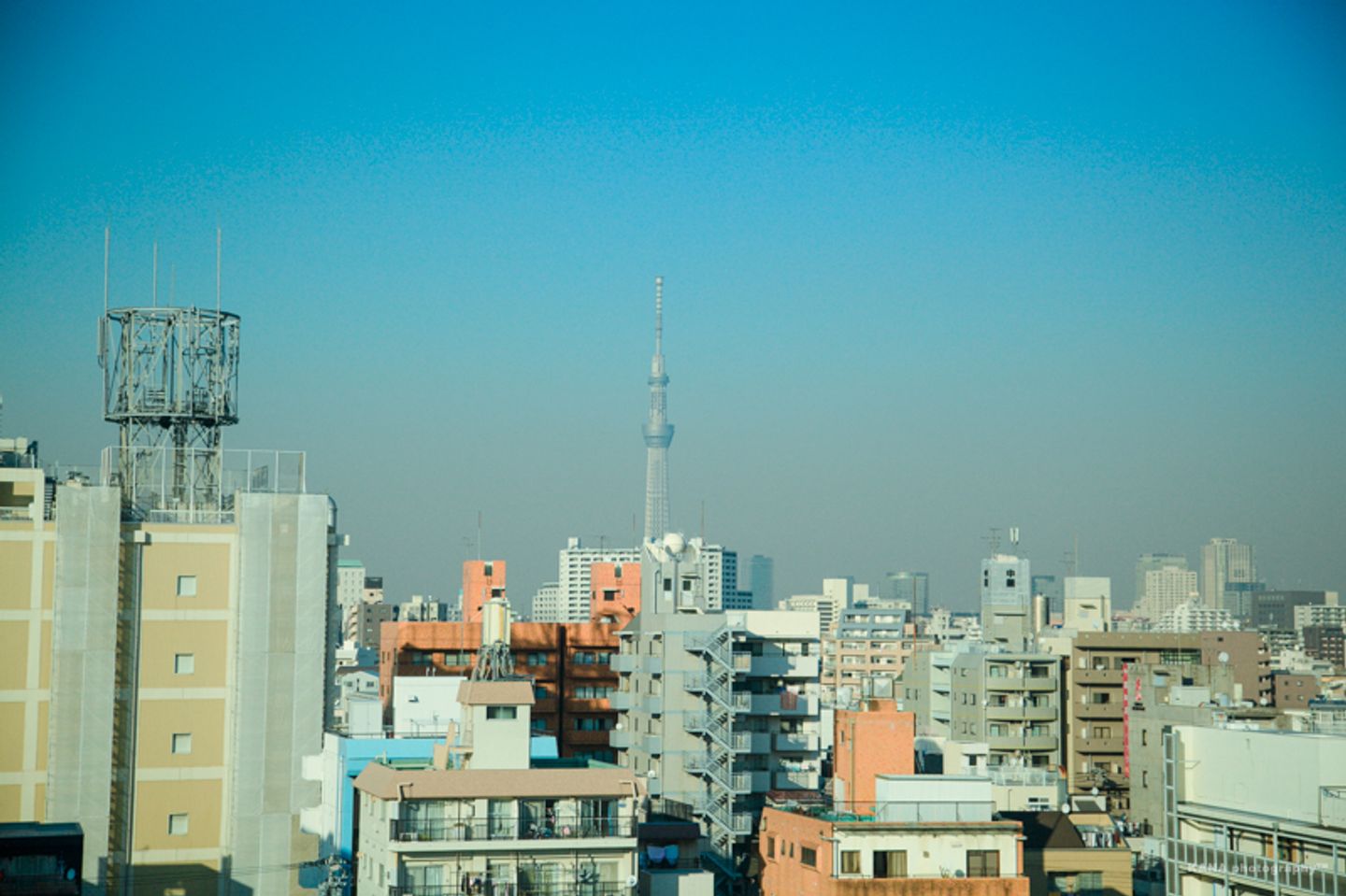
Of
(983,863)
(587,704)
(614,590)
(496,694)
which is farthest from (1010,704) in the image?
(496,694)

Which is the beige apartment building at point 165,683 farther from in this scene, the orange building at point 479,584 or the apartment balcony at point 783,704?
the orange building at point 479,584

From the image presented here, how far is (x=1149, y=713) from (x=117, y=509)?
34.6m

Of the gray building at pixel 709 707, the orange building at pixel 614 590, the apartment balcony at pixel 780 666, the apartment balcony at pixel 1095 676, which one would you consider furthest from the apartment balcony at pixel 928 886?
the orange building at pixel 614 590

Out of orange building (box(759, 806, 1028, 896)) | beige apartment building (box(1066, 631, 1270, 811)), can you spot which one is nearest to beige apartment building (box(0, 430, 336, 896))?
orange building (box(759, 806, 1028, 896))

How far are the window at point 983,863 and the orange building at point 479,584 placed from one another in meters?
39.3

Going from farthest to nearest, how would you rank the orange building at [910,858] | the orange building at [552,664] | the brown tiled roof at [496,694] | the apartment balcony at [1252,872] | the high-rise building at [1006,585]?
the high-rise building at [1006,585] → the orange building at [552,664] → the brown tiled roof at [496,694] → the orange building at [910,858] → the apartment balcony at [1252,872]

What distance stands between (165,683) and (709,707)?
61.0ft

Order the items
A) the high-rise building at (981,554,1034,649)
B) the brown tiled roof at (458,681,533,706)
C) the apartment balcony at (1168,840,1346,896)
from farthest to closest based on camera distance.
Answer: the high-rise building at (981,554,1034,649), the brown tiled roof at (458,681,533,706), the apartment balcony at (1168,840,1346,896)

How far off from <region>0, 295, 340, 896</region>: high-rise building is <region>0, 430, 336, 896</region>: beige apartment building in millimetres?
26

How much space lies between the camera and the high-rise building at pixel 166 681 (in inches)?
1300

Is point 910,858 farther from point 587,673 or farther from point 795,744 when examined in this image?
point 587,673

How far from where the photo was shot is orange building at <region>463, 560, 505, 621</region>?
73062 millimetres

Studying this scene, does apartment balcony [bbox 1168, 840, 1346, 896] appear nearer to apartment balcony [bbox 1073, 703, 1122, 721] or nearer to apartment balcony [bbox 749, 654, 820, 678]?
apartment balcony [bbox 749, 654, 820, 678]

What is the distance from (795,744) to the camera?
50.6m
